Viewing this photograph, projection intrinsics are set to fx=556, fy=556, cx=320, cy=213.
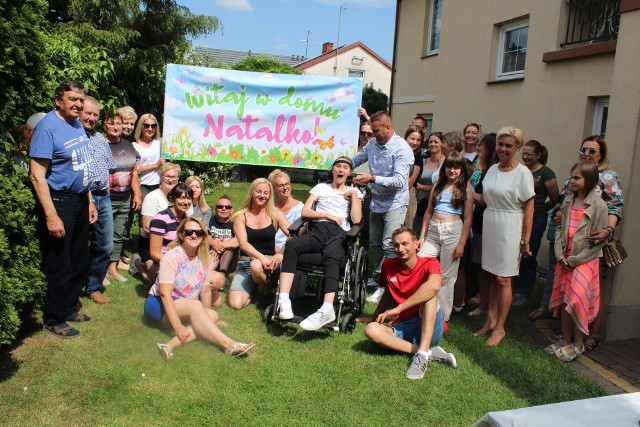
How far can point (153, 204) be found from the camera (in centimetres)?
580

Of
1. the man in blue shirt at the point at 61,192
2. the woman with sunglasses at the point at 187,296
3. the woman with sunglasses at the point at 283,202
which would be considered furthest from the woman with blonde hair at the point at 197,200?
the man in blue shirt at the point at 61,192

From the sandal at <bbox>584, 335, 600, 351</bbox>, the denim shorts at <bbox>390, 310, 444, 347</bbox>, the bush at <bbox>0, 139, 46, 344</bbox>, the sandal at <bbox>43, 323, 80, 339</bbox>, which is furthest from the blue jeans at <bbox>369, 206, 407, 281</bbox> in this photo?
the bush at <bbox>0, 139, 46, 344</bbox>

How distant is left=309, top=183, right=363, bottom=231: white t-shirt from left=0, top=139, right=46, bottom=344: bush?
2562mm

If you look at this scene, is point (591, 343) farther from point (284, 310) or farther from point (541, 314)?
point (284, 310)

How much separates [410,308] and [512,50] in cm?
609

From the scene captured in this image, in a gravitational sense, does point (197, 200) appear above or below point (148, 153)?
below

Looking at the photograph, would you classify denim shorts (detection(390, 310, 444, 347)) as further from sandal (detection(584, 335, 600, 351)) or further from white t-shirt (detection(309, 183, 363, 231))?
sandal (detection(584, 335, 600, 351))

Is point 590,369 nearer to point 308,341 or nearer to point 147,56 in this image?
point 308,341

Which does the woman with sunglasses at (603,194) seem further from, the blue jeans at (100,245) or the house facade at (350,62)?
the house facade at (350,62)

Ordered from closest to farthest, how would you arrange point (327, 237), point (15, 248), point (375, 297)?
point (15, 248)
point (327, 237)
point (375, 297)

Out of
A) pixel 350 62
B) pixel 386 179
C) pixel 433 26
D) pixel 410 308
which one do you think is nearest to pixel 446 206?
pixel 386 179

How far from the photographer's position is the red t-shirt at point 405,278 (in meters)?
4.35

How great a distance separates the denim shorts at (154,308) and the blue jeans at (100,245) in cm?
99

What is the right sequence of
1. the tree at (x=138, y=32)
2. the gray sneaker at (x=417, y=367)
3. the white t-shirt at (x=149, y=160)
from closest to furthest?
the gray sneaker at (x=417, y=367) < the white t-shirt at (x=149, y=160) < the tree at (x=138, y=32)
